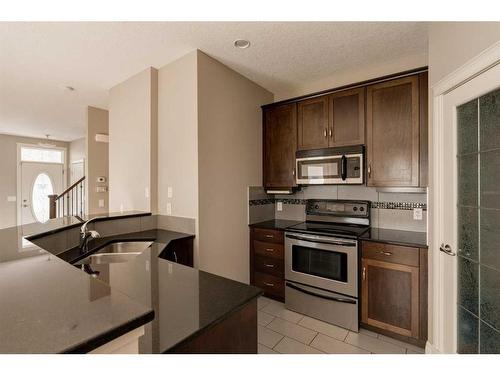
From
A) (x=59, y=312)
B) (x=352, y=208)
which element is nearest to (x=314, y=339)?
(x=352, y=208)

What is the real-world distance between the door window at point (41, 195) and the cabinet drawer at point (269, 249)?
19.9 feet

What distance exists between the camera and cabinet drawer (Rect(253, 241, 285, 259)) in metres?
2.85

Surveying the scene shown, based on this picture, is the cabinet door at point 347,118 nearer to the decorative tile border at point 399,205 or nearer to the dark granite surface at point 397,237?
the decorative tile border at point 399,205

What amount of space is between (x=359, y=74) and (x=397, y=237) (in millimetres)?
1854

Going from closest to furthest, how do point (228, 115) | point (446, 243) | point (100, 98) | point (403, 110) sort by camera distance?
point (446, 243) → point (403, 110) → point (228, 115) → point (100, 98)

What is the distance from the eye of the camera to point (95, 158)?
4031 mm

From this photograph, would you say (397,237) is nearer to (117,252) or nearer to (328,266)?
(328,266)

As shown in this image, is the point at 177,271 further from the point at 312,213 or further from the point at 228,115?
the point at 312,213

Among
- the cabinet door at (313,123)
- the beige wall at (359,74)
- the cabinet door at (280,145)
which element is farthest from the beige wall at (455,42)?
the cabinet door at (280,145)

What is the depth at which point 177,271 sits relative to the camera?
136cm

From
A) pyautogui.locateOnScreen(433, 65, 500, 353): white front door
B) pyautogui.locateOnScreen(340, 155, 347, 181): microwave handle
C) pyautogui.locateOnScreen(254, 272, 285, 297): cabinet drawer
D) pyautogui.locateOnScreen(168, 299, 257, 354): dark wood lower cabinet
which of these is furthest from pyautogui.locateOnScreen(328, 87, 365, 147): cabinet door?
pyautogui.locateOnScreen(168, 299, 257, 354): dark wood lower cabinet

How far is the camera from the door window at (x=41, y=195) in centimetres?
621
